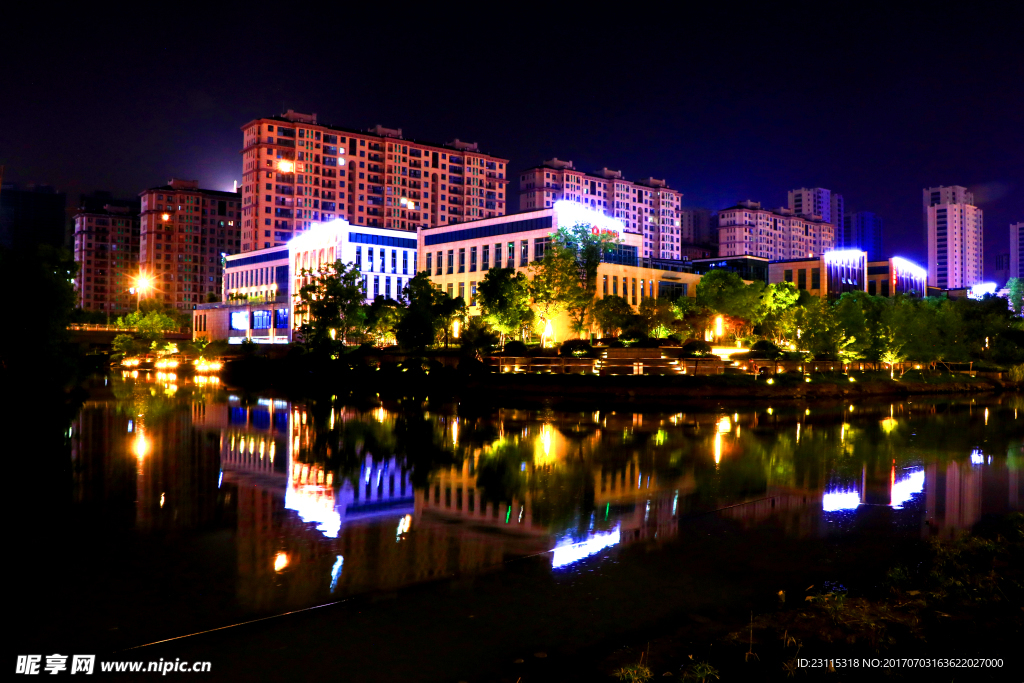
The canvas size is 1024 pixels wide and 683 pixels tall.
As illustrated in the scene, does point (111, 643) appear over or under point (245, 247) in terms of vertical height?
under

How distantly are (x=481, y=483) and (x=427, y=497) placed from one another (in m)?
1.90

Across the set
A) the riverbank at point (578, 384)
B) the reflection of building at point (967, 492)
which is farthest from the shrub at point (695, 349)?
the reflection of building at point (967, 492)

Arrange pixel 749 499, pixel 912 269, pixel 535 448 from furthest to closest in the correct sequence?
pixel 912 269 → pixel 535 448 → pixel 749 499

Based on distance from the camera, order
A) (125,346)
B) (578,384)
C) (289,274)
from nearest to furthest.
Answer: (578,384) → (125,346) → (289,274)

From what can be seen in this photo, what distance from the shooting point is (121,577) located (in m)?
10.0

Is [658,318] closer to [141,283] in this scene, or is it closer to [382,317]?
[382,317]

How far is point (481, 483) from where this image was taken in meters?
16.9

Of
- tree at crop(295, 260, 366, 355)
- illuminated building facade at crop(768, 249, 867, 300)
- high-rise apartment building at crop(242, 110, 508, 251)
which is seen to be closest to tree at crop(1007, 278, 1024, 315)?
illuminated building facade at crop(768, 249, 867, 300)

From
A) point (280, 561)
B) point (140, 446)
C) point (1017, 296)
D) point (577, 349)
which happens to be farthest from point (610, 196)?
point (280, 561)

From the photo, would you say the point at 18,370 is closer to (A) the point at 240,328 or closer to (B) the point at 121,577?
(B) the point at 121,577

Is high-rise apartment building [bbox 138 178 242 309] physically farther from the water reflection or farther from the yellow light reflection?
the yellow light reflection

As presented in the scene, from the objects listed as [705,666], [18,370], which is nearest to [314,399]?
[18,370]

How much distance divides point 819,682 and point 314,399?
40311 mm

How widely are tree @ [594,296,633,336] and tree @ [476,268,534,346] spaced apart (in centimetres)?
855
